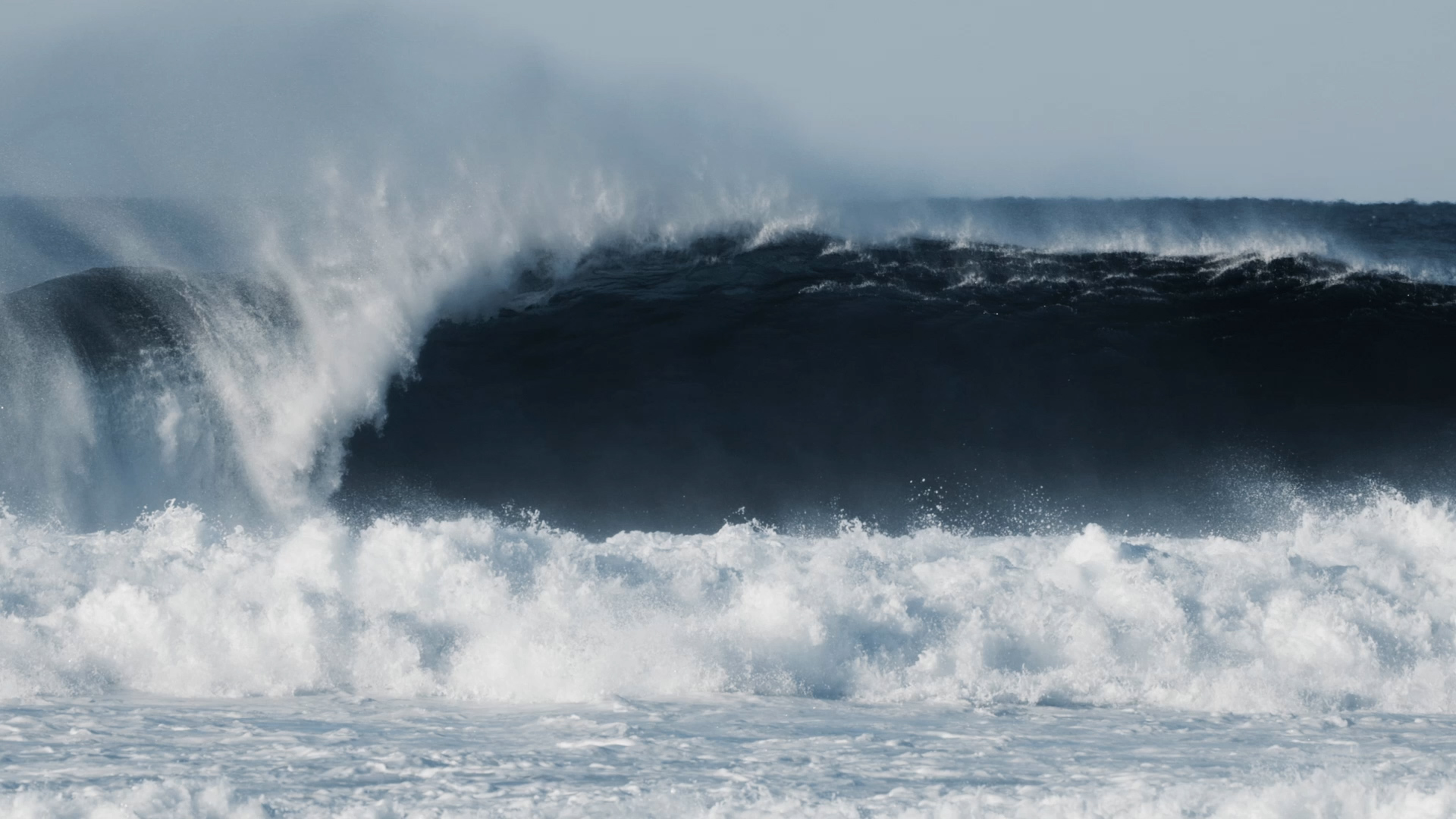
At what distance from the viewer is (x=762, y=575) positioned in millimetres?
6004

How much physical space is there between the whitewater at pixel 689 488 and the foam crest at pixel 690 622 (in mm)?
24

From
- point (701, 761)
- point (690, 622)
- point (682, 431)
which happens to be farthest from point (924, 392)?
point (701, 761)

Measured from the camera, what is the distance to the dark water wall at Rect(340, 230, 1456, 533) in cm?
956

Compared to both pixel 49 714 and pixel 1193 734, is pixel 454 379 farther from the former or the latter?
pixel 1193 734

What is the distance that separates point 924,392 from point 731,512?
2498 millimetres

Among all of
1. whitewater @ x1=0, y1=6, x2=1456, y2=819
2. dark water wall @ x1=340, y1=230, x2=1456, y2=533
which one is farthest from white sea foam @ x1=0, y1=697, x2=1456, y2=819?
dark water wall @ x1=340, y1=230, x2=1456, y2=533

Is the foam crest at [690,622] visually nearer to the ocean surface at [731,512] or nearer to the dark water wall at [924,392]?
the ocean surface at [731,512]

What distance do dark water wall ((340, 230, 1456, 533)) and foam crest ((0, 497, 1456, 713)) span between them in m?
3.01

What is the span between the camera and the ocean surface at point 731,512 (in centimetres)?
451

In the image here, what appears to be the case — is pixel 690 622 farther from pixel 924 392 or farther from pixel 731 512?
pixel 924 392

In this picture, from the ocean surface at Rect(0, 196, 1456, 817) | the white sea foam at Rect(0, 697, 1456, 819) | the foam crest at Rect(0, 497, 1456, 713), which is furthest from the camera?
the foam crest at Rect(0, 497, 1456, 713)

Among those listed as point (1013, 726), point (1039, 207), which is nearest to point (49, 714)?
point (1013, 726)

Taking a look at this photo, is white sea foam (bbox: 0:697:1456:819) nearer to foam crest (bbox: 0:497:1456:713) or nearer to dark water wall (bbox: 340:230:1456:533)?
foam crest (bbox: 0:497:1456:713)

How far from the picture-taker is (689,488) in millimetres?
9641
